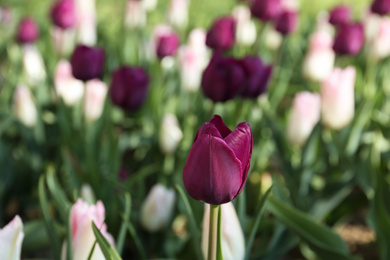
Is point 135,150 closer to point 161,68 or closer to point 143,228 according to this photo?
point 161,68

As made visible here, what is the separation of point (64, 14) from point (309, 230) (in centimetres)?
124

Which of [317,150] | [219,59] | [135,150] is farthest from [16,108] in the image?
[317,150]

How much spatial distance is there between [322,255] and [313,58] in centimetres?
107

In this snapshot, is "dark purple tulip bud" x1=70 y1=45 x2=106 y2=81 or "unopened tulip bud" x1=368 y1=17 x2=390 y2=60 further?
"unopened tulip bud" x1=368 y1=17 x2=390 y2=60

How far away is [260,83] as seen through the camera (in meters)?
1.32

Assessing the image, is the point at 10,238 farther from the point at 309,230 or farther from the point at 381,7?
the point at 381,7

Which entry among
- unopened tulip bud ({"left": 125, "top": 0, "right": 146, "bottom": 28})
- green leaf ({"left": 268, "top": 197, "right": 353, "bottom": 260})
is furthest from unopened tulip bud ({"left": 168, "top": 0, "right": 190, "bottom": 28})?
green leaf ({"left": 268, "top": 197, "right": 353, "bottom": 260})

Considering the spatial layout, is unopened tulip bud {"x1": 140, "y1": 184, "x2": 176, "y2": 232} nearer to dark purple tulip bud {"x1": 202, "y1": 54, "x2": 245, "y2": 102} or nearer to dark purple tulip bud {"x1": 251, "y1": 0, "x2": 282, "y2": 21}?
dark purple tulip bud {"x1": 202, "y1": 54, "x2": 245, "y2": 102}

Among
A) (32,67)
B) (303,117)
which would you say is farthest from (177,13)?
(303,117)

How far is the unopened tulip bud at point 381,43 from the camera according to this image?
6.65 feet

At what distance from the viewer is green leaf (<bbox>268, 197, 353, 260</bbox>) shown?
3.39 ft

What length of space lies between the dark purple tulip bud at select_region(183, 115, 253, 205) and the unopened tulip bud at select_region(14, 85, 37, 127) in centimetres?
106

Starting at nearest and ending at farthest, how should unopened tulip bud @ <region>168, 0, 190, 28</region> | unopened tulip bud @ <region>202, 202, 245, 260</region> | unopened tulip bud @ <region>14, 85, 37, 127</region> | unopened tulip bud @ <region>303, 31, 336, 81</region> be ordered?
1. unopened tulip bud @ <region>202, 202, 245, 260</region>
2. unopened tulip bud @ <region>14, 85, 37, 127</region>
3. unopened tulip bud @ <region>303, 31, 336, 81</region>
4. unopened tulip bud @ <region>168, 0, 190, 28</region>

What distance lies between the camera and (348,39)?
1763 mm
